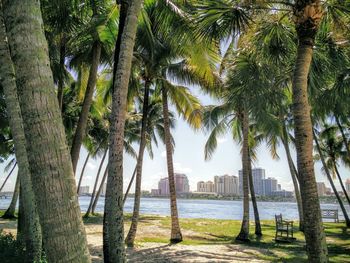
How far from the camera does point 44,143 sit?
2438 millimetres

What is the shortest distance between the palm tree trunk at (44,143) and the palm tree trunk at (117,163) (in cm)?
355

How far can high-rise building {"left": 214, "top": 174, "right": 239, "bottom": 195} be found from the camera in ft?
422

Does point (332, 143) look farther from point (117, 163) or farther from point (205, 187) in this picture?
point (205, 187)

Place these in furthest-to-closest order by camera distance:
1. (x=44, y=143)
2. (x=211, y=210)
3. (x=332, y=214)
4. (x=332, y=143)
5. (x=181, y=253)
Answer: (x=211, y=210), (x=332, y=143), (x=332, y=214), (x=181, y=253), (x=44, y=143)

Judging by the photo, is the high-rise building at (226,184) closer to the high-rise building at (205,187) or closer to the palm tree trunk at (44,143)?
the high-rise building at (205,187)

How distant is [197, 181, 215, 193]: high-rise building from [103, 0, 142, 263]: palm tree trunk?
15204 centimetres

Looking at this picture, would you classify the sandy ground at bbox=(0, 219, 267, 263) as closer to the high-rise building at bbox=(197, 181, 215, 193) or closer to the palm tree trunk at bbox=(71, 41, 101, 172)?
the palm tree trunk at bbox=(71, 41, 101, 172)

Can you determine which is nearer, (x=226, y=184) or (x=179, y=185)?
(x=179, y=185)

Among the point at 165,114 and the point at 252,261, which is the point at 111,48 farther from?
the point at 252,261

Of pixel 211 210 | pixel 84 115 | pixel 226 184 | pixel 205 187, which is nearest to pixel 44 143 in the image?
pixel 84 115

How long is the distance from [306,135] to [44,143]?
16.9ft

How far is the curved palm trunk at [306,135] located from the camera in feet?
19.6

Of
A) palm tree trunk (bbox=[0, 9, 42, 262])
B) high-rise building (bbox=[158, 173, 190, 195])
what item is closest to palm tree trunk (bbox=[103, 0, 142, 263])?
palm tree trunk (bbox=[0, 9, 42, 262])

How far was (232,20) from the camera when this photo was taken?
26.6 ft
